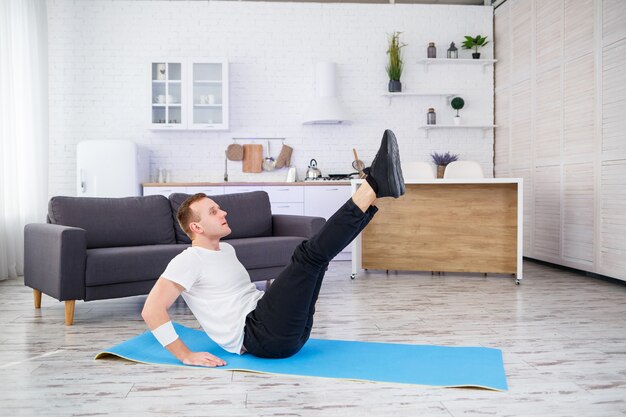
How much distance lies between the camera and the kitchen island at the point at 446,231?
205 inches

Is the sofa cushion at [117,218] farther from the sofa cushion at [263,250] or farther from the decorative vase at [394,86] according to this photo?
the decorative vase at [394,86]

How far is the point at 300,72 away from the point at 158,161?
209cm

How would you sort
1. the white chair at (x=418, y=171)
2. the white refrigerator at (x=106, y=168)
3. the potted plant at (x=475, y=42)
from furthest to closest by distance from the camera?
the potted plant at (x=475, y=42) < the white refrigerator at (x=106, y=168) < the white chair at (x=418, y=171)

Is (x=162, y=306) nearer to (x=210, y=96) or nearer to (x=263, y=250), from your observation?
(x=263, y=250)

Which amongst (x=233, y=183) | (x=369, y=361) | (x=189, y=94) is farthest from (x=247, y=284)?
(x=189, y=94)

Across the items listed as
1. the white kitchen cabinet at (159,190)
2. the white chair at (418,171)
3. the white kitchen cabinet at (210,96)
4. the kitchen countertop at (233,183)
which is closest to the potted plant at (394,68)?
the kitchen countertop at (233,183)

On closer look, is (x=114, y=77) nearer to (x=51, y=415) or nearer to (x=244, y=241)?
(x=244, y=241)

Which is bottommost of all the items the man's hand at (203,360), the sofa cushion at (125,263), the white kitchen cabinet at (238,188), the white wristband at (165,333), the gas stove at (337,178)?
the man's hand at (203,360)

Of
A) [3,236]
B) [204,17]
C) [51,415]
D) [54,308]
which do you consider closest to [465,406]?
[51,415]

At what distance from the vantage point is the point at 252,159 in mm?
7324

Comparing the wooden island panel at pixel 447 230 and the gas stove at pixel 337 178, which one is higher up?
the gas stove at pixel 337 178

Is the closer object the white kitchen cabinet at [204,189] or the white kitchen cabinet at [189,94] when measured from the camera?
the white kitchen cabinet at [204,189]

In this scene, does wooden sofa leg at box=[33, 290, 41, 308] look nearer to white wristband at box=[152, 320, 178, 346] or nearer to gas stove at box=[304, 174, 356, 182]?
white wristband at box=[152, 320, 178, 346]

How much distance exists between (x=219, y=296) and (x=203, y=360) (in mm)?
283
